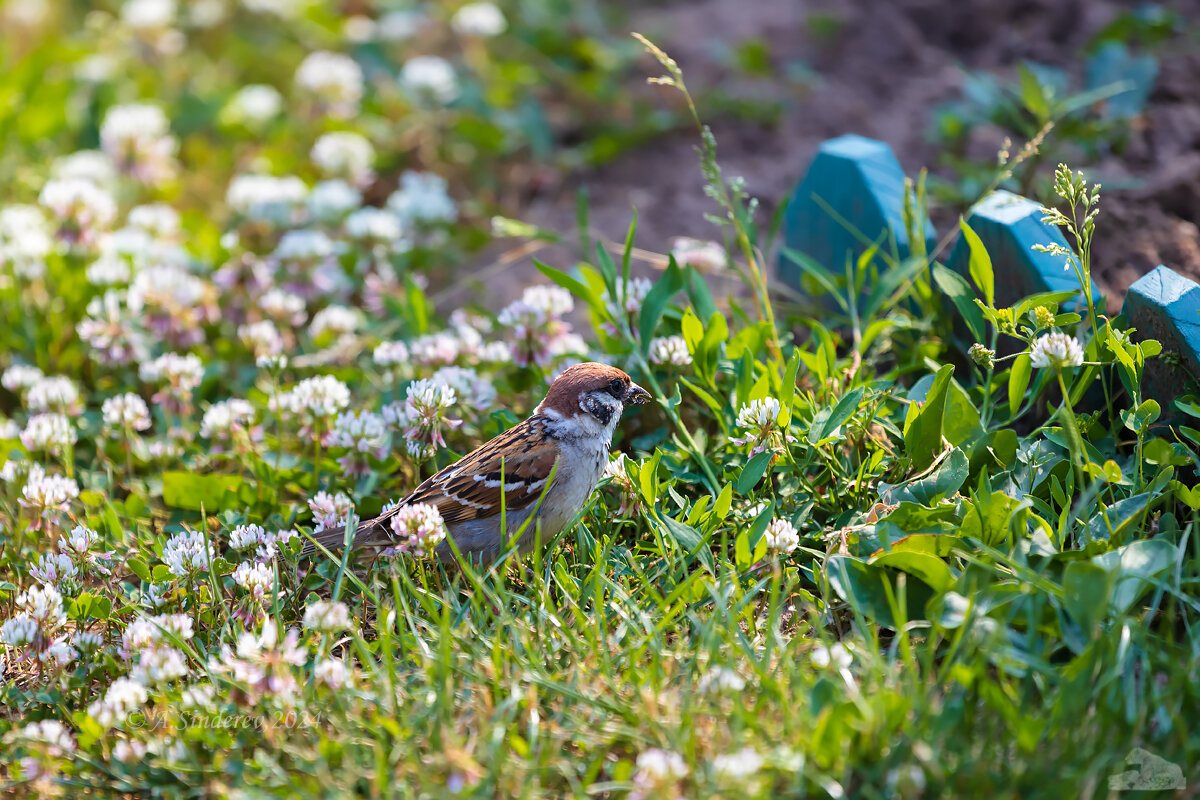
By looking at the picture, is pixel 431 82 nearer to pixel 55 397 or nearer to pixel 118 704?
pixel 55 397

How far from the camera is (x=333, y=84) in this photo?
20.0 feet

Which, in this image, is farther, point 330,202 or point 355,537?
point 330,202

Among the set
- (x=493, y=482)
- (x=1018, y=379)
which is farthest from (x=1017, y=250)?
(x=493, y=482)

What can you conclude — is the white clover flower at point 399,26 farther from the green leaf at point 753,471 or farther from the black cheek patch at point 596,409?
the green leaf at point 753,471

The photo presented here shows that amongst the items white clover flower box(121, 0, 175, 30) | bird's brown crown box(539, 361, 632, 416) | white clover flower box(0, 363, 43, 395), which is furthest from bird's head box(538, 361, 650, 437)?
white clover flower box(121, 0, 175, 30)

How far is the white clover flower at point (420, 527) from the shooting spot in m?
2.74

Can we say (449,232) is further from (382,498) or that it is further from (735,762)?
(735,762)

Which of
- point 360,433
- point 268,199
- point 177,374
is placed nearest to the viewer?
point 360,433

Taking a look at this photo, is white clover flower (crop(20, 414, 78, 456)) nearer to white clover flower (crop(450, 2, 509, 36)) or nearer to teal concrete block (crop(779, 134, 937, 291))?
teal concrete block (crop(779, 134, 937, 291))

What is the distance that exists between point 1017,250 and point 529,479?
1760mm

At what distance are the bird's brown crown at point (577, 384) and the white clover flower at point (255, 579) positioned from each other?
0.97 meters

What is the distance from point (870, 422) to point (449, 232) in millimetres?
2992

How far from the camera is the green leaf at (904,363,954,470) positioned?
298 cm

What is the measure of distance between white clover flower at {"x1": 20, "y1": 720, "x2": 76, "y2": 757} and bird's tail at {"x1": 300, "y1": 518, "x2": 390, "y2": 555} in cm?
80
